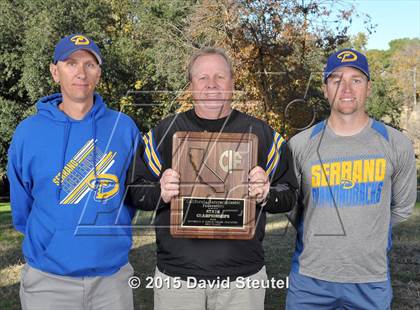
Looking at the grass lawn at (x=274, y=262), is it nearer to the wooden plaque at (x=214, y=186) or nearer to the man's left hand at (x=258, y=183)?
the wooden plaque at (x=214, y=186)

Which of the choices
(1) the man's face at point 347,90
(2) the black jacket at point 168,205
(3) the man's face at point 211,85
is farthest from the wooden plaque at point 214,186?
(1) the man's face at point 347,90

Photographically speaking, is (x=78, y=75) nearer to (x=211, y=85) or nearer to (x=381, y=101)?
(x=211, y=85)

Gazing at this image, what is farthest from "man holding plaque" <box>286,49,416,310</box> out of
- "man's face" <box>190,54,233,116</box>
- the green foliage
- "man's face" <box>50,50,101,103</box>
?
the green foliage

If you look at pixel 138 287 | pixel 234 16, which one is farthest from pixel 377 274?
pixel 234 16

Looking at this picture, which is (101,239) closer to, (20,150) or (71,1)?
(20,150)

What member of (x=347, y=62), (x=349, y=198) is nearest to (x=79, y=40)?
(x=347, y=62)

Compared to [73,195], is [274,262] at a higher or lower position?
lower

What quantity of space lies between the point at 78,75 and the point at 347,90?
1.78m

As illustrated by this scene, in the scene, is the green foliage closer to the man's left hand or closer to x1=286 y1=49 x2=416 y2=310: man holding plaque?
x1=286 y1=49 x2=416 y2=310: man holding plaque

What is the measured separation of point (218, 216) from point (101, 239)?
2.52 feet

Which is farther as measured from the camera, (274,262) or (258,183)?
(274,262)

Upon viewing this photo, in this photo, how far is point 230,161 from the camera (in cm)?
304

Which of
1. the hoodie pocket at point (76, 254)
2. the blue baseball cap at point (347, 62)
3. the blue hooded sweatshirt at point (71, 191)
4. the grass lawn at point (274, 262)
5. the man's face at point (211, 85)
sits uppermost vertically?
the blue baseball cap at point (347, 62)

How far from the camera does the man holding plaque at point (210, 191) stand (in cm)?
303
